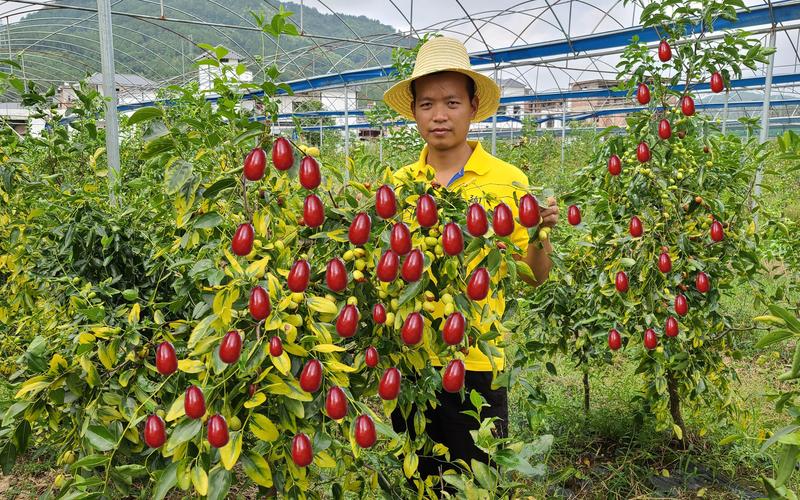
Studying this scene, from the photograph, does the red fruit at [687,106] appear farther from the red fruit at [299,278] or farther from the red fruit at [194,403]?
the red fruit at [194,403]

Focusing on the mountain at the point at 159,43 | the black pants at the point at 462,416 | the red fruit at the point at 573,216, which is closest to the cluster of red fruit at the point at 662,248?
the red fruit at the point at 573,216

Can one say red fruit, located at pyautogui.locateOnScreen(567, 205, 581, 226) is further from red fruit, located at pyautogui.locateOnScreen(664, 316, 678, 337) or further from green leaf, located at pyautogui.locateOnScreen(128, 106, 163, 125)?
green leaf, located at pyautogui.locateOnScreen(128, 106, 163, 125)

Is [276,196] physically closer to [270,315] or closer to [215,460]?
[270,315]

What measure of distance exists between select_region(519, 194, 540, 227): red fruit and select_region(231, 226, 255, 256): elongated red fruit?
0.42 meters

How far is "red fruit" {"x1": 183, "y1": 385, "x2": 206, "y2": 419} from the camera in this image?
82cm

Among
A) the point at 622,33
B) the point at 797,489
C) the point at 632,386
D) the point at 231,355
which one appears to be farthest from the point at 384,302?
the point at 622,33

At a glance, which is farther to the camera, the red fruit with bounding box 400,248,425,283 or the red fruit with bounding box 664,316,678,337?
the red fruit with bounding box 664,316,678,337

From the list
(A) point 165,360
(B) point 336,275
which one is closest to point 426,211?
(B) point 336,275

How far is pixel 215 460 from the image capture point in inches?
36.7

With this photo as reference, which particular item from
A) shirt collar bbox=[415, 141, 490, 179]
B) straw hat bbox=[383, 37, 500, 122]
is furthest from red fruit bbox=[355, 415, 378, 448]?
straw hat bbox=[383, 37, 500, 122]

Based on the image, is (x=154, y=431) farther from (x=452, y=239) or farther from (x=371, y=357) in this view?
(x=452, y=239)

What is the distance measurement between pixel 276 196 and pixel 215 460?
18.3 inches

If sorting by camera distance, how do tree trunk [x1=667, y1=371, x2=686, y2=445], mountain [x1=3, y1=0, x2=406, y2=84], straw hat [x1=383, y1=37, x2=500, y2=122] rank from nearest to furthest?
straw hat [x1=383, y1=37, x2=500, y2=122]
tree trunk [x1=667, y1=371, x2=686, y2=445]
mountain [x1=3, y1=0, x2=406, y2=84]

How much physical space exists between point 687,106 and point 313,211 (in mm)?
1440
